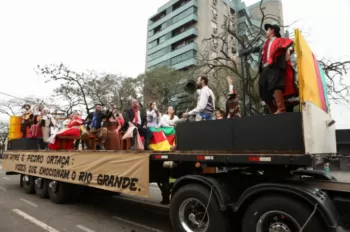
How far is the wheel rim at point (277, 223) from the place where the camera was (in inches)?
126

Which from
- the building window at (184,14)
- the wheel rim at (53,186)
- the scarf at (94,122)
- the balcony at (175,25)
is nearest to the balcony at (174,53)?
the balcony at (175,25)

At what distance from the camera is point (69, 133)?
29.7 feet

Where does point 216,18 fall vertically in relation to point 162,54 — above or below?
above

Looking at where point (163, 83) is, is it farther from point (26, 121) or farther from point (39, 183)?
point (39, 183)

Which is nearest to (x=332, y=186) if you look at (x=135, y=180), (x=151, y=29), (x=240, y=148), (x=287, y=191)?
(x=287, y=191)

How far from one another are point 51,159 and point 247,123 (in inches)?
266

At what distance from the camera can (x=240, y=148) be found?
378cm

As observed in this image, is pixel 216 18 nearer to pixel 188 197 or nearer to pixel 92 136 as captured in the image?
pixel 92 136

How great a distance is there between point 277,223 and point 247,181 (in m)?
1.00

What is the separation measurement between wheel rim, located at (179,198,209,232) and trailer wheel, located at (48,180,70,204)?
491 centimetres

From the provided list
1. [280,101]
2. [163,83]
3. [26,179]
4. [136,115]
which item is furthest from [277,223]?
[163,83]

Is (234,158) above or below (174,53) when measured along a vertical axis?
below

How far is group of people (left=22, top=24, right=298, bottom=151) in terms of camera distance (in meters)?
3.95

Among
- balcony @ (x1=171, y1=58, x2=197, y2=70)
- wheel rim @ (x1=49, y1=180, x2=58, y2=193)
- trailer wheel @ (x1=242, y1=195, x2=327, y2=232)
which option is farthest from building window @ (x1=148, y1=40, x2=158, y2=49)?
trailer wheel @ (x1=242, y1=195, x2=327, y2=232)
